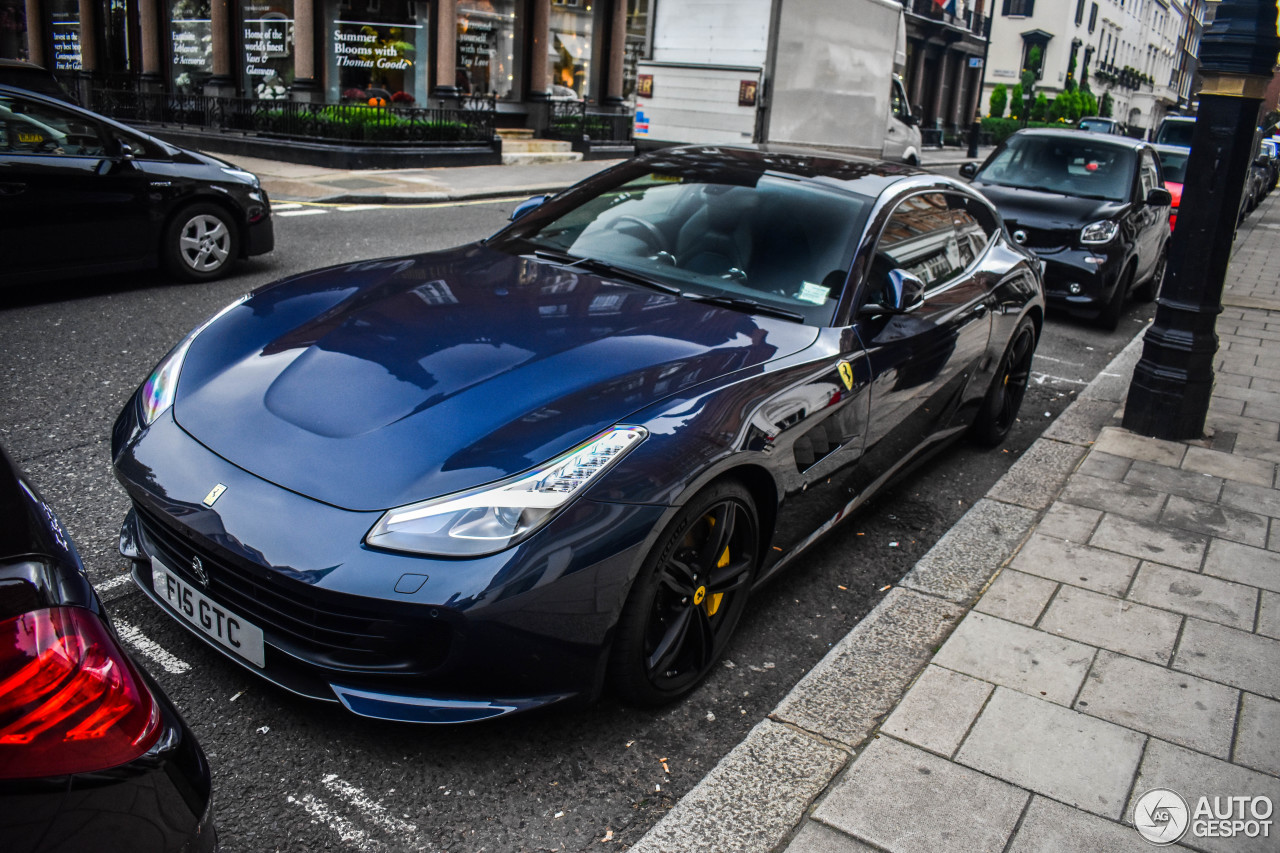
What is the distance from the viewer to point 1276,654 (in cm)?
349

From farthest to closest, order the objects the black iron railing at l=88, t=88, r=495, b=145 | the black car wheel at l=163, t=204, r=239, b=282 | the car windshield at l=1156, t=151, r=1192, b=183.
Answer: the black iron railing at l=88, t=88, r=495, b=145 → the car windshield at l=1156, t=151, r=1192, b=183 → the black car wheel at l=163, t=204, r=239, b=282

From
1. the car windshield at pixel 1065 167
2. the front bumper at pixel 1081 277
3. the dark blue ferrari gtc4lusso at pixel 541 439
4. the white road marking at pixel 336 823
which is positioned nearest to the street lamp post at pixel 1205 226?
the dark blue ferrari gtc4lusso at pixel 541 439

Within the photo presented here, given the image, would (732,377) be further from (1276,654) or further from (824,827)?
(1276,654)

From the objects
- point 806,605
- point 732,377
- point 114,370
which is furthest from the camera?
point 114,370

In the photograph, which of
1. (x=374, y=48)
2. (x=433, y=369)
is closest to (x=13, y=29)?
→ (x=374, y=48)

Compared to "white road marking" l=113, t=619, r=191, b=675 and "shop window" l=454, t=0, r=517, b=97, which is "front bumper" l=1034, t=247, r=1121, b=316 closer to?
"white road marking" l=113, t=619, r=191, b=675

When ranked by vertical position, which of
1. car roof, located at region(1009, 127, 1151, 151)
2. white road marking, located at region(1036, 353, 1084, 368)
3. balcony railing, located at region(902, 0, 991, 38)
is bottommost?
white road marking, located at region(1036, 353, 1084, 368)

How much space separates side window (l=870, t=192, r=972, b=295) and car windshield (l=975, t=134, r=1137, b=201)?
18.8 ft

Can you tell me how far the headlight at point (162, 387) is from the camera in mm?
3010

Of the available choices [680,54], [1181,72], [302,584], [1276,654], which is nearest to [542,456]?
[302,584]

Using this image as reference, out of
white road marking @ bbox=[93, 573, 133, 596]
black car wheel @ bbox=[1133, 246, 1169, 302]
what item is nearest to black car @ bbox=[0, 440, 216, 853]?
white road marking @ bbox=[93, 573, 133, 596]

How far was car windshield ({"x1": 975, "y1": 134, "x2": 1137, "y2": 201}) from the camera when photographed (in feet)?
32.0

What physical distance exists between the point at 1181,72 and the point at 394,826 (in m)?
122

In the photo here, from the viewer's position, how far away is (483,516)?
246 centimetres
